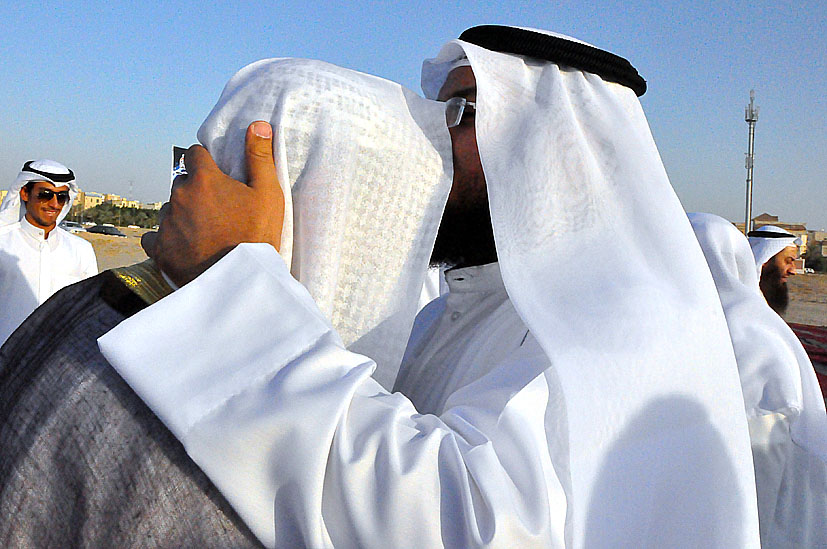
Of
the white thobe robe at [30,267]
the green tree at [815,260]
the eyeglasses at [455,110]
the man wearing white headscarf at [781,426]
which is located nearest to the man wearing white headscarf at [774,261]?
the man wearing white headscarf at [781,426]

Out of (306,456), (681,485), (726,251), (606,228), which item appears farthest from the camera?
(726,251)

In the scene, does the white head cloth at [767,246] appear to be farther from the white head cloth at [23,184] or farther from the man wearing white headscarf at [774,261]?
the white head cloth at [23,184]

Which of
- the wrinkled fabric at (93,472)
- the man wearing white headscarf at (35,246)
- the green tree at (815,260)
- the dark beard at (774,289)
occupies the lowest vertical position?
the green tree at (815,260)

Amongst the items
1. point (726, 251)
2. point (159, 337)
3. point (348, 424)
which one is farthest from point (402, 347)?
point (726, 251)

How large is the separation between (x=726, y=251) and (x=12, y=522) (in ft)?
13.4

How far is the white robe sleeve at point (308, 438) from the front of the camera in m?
1.02

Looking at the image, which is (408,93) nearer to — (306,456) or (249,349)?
(249,349)

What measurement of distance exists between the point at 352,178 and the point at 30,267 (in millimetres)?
6625

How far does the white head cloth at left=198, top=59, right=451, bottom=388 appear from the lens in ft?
4.20

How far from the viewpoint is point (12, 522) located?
107 centimetres

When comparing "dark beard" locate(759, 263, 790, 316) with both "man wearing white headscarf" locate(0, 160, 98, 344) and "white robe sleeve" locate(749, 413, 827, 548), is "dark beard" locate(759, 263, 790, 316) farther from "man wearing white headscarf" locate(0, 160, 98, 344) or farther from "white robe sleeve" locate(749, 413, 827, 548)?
"man wearing white headscarf" locate(0, 160, 98, 344)

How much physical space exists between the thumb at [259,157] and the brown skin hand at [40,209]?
6.83 m

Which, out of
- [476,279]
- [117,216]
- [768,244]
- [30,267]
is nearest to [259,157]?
[476,279]

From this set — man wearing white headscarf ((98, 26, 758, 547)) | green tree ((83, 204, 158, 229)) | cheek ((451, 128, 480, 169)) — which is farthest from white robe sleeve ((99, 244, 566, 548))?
green tree ((83, 204, 158, 229))
